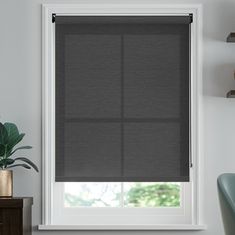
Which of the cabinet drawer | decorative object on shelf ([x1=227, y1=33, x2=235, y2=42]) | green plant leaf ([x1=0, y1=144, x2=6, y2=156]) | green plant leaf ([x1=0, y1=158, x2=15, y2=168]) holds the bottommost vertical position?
the cabinet drawer

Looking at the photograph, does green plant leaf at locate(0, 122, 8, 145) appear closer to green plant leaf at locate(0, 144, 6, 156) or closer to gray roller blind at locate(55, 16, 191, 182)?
green plant leaf at locate(0, 144, 6, 156)

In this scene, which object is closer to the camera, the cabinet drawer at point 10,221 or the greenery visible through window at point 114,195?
the cabinet drawer at point 10,221

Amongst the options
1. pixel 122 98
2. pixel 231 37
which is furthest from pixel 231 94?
pixel 122 98

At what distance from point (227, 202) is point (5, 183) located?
1740 mm

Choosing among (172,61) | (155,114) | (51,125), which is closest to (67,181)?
(51,125)

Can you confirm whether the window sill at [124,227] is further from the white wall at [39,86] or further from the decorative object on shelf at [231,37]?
the decorative object on shelf at [231,37]

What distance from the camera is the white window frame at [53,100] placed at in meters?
5.70

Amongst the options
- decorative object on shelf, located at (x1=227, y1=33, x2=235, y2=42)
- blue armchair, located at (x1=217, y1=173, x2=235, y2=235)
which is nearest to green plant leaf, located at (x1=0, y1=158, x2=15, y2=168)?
blue armchair, located at (x1=217, y1=173, x2=235, y2=235)

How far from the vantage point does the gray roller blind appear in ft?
18.8

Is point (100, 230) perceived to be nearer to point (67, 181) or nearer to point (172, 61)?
point (67, 181)

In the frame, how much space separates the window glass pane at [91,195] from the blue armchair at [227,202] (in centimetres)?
135

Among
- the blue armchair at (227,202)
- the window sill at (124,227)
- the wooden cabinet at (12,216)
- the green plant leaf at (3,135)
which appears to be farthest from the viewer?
the window sill at (124,227)

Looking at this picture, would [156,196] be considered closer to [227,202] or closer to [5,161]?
[5,161]

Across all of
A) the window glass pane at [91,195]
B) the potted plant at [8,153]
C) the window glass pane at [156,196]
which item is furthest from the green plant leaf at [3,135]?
the window glass pane at [156,196]
